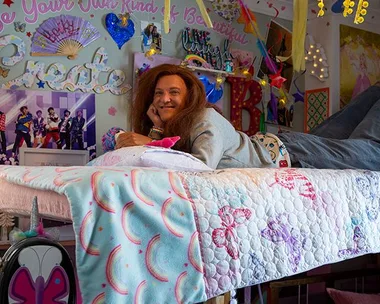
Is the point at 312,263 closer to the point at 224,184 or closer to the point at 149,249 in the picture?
the point at 224,184

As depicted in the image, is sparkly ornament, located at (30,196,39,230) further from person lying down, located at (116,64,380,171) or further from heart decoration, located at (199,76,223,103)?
heart decoration, located at (199,76,223,103)

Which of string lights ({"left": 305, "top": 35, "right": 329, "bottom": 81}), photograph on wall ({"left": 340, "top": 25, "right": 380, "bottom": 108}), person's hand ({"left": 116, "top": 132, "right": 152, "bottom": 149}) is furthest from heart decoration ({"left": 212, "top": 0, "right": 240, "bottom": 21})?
person's hand ({"left": 116, "top": 132, "right": 152, "bottom": 149})

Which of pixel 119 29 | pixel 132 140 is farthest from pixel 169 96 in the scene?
pixel 119 29

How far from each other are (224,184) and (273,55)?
2254 millimetres

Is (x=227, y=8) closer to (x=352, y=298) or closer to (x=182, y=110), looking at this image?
(x=182, y=110)

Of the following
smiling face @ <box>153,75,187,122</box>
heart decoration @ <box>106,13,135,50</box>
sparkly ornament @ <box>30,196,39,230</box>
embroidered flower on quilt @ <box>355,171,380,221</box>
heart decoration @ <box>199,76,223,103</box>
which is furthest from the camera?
heart decoration @ <box>199,76,223,103</box>

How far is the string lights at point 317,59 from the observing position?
335 centimetres

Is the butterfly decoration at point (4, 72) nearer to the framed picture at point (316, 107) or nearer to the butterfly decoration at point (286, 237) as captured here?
the butterfly decoration at point (286, 237)

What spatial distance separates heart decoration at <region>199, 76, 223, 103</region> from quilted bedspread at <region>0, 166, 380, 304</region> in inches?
61.4

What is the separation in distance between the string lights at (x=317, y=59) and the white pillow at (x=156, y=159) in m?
2.16

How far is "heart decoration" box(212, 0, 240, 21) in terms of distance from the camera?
3131 mm

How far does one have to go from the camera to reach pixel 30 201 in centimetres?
124

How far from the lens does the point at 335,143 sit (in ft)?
7.23

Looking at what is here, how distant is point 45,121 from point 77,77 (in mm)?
285
